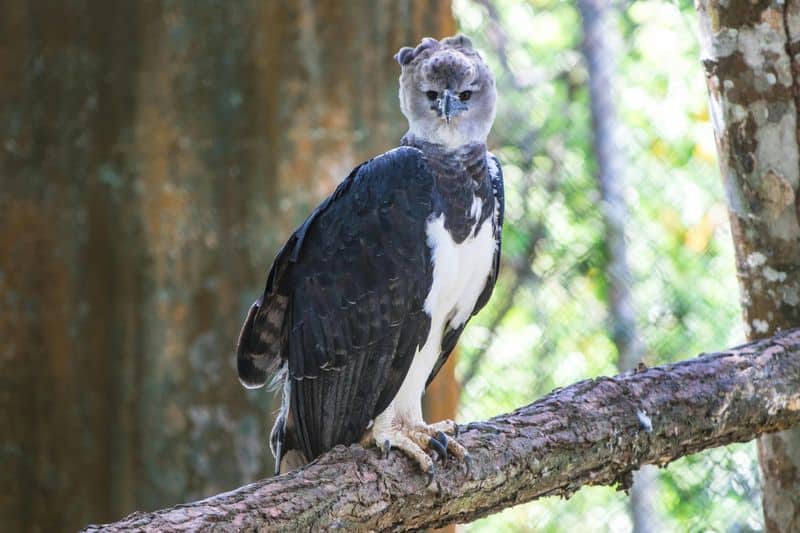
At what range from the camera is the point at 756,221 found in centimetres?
242

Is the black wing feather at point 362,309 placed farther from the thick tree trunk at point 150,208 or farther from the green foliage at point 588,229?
the green foliage at point 588,229

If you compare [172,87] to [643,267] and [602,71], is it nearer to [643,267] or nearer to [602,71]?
[602,71]

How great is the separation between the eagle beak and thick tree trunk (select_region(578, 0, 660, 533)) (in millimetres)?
2085

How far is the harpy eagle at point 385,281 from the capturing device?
6.96 feet

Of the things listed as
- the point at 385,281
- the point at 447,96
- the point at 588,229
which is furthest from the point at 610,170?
the point at 385,281

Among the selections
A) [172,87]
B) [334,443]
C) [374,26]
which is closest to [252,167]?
[172,87]

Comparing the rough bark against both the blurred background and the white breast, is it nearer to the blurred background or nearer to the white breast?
the white breast

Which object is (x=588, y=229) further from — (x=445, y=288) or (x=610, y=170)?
(x=445, y=288)

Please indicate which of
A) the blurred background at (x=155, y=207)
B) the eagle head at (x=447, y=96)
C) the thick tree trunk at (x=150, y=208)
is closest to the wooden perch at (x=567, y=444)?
the eagle head at (x=447, y=96)

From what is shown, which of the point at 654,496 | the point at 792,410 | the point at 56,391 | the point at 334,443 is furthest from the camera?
the point at 654,496

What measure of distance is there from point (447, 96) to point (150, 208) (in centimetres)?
127

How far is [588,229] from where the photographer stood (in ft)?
14.5

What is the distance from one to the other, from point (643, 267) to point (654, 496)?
893 mm

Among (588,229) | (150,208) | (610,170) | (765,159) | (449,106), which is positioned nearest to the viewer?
(449,106)
